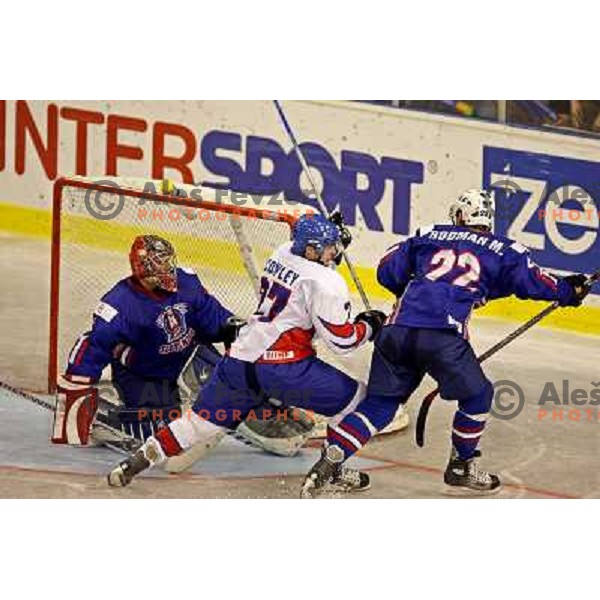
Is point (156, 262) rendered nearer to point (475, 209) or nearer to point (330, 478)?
point (330, 478)

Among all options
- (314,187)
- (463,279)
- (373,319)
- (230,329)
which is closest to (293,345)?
(373,319)

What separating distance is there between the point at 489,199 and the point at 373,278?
Result: 1.74 ft

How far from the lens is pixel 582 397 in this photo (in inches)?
307

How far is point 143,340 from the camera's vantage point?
7.67 meters

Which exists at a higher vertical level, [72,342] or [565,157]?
[565,157]

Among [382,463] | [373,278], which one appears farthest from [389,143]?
[382,463]

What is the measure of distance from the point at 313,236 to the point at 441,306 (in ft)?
1.31

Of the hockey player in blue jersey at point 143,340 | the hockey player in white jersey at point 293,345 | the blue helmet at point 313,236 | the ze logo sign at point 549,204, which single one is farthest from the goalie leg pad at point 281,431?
the ze logo sign at point 549,204

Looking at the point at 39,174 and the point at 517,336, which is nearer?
the point at 517,336

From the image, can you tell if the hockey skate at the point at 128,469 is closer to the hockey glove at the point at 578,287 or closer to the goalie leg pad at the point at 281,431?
the goalie leg pad at the point at 281,431

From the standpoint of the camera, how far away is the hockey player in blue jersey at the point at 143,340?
7.60m

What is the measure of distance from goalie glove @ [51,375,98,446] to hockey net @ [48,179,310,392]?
0.61 feet

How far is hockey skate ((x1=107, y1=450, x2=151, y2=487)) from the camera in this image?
7.45 metres

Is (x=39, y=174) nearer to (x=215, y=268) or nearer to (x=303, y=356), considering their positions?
(x=215, y=268)
